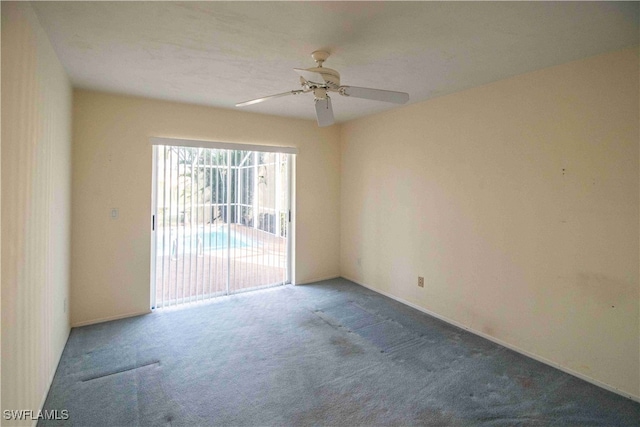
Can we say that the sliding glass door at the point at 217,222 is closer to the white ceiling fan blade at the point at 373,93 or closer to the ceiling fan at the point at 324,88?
the ceiling fan at the point at 324,88

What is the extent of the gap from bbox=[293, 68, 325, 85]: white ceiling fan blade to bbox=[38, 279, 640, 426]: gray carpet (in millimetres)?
2144

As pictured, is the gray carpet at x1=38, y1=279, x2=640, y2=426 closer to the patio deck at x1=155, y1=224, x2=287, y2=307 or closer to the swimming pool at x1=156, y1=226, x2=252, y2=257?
the patio deck at x1=155, y1=224, x2=287, y2=307

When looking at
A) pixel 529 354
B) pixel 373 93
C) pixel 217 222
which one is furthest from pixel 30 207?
pixel 529 354

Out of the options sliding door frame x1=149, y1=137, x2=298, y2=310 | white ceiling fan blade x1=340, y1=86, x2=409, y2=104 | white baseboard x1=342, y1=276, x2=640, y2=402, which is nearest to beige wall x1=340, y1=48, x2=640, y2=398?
white baseboard x1=342, y1=276, x2=640, y2=402

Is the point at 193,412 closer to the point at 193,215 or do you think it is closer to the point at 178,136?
the point at 193,215

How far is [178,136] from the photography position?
381 cm

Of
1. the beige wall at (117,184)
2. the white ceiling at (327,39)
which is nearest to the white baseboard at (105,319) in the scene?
the beige wall at (117,184)

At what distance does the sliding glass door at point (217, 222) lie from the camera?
12.6 feet

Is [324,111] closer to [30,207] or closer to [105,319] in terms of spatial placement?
[30,207]

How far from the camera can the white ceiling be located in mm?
1792

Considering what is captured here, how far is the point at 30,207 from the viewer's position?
1.90 meters

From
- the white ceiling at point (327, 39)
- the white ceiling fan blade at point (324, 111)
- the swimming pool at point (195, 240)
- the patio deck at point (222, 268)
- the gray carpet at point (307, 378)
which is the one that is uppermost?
the white ceiling at point (327, 39)

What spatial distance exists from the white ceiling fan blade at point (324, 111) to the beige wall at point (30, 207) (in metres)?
1.69

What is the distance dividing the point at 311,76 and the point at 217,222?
2.67m
